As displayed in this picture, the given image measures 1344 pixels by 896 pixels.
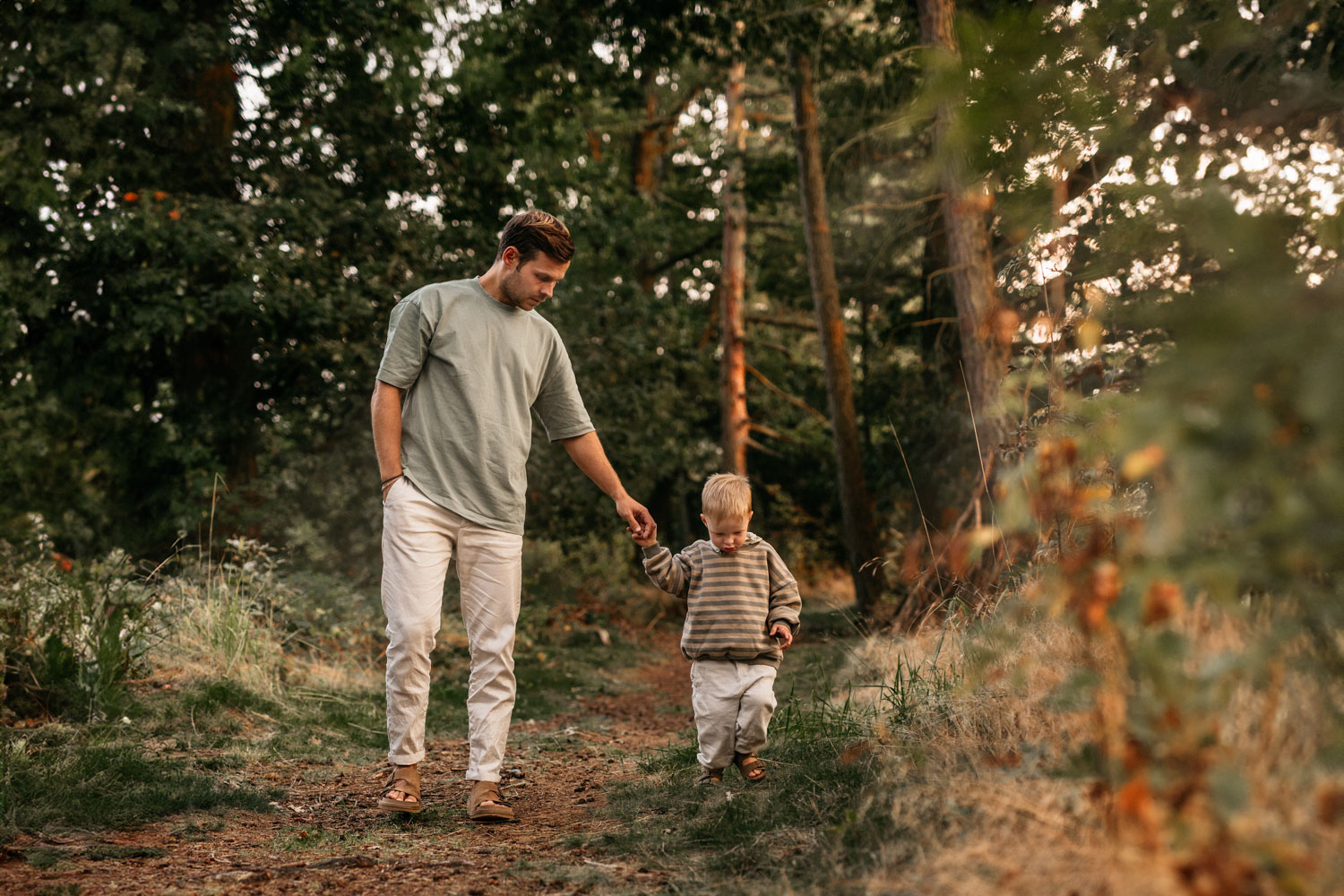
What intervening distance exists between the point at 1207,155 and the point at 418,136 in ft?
30.3

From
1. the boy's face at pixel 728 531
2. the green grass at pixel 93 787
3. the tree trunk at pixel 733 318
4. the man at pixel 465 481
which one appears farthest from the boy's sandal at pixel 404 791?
the tree trunk at pixel 733 318

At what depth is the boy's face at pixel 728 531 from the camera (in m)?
3.88

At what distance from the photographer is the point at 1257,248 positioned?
171 cm

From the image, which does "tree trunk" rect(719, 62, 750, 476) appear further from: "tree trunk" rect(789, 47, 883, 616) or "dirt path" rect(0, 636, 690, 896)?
"dirt path" rect(0, 636, 690, 896)

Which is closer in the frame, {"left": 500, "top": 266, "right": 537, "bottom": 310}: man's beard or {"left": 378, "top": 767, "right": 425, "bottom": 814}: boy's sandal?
{"left": 378, "top": 767, "right": 425, "bottom": 814}: boy's sandal

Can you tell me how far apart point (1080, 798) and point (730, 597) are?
1.82 metres

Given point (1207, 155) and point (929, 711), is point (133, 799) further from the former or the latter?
point (1207, 155)

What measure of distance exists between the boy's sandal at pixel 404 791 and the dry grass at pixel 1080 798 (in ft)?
5.50

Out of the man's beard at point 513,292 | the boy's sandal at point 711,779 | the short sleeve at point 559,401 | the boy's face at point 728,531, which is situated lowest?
the boy's sandal at point 711,779

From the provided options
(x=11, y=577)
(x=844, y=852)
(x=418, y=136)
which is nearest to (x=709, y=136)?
(x=418, y=136)

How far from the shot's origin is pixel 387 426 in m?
3.71

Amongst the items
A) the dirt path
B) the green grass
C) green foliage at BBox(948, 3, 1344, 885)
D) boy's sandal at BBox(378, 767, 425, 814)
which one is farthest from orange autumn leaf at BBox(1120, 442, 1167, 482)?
the green grass

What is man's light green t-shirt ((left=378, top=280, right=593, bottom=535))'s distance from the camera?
148 inches

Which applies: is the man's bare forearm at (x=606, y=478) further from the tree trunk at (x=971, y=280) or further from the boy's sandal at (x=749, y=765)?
the tree trunk at (x=971, y=280)
